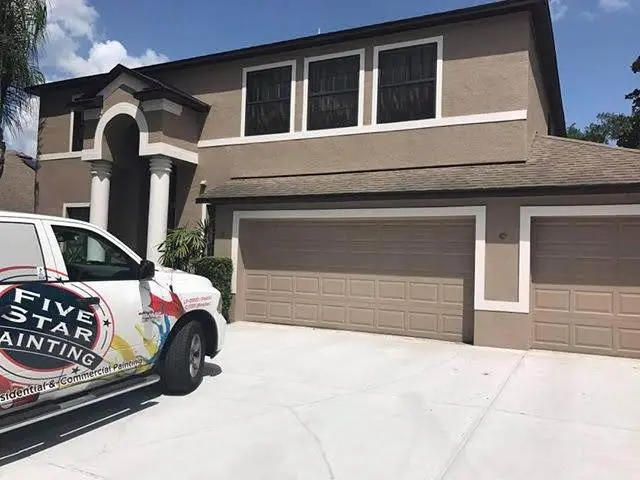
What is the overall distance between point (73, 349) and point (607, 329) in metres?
8.46

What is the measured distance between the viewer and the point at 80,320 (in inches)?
191

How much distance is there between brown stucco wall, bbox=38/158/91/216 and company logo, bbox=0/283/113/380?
11.5 metres

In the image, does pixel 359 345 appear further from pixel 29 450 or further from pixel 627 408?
pixel 29 450

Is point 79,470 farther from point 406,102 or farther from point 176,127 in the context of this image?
point 176,127

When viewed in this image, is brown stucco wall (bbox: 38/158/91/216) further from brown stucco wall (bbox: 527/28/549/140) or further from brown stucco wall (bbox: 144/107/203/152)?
brown stucco wall (bbox: 527/28/549/140)

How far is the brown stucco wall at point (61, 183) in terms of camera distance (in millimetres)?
15531

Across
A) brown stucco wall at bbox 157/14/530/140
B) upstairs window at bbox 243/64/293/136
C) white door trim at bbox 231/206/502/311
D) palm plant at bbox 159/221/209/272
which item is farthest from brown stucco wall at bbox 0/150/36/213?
brown stucco wall at bbox 157/14/530/140

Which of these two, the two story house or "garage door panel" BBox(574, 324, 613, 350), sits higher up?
the two story house

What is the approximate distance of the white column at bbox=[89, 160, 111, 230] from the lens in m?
14.0

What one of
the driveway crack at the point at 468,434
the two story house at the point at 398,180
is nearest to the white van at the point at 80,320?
the driveway crack at the point at 468,434

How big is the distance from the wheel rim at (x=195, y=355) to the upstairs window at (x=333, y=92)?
23.2 ft

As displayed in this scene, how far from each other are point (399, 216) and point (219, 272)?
4.15 meters

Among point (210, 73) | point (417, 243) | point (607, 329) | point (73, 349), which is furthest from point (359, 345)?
point (210, 73)

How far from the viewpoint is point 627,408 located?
20.9ft
